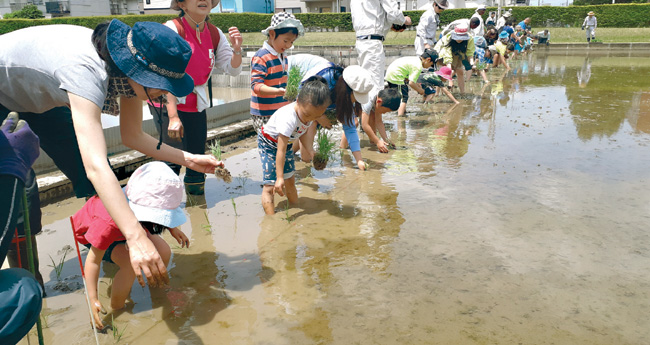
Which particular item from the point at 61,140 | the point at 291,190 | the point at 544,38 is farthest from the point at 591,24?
the point at 61,140

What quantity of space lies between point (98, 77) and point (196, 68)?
6.75ft

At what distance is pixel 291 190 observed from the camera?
14.1 feet

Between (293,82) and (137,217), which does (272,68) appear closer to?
(293,82)

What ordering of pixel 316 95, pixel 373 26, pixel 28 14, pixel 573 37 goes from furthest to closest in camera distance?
pixel 28 14
pixel 573 37
pixel 373 26
pixel 316 95

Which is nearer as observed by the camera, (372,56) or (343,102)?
(343,102)

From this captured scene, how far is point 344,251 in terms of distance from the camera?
335cm

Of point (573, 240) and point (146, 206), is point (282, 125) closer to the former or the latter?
point (146, 206)

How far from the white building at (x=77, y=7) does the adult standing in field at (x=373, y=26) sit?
53.8 m

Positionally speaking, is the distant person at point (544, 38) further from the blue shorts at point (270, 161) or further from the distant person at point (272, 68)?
the blue shorts at point (270, 161)

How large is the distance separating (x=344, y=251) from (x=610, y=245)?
1710mm

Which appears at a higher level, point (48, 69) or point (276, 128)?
point (48, 69)

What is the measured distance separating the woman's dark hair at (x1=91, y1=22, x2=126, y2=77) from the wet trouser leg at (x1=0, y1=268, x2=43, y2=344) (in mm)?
958

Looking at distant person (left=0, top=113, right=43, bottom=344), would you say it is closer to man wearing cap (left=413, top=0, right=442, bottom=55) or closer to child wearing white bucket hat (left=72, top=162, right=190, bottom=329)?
child wearing white bucket hat (left=72, top=162, right=190, bottom=329)

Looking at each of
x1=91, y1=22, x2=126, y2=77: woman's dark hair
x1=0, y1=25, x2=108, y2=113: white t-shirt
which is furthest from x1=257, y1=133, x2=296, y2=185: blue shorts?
x1=91, y1=22, x2=126, y2=77: woman's dark hair
